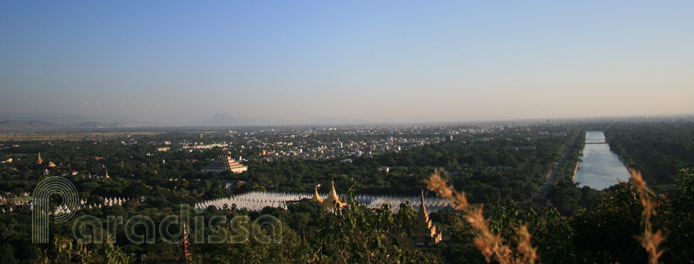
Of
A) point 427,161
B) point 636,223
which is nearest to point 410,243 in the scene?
point 636,223

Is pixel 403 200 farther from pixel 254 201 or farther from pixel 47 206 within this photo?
pixel 47 206

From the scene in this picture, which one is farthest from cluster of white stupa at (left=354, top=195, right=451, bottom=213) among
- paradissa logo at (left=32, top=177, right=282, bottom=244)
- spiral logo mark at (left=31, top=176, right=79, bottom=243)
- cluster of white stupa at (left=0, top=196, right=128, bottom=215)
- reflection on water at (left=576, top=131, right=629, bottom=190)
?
cluster of white stupa at (left=0, top=196, right=128, bottom=215)

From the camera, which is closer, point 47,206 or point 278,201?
point 47,206

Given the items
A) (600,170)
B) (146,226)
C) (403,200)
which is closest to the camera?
(146,226)

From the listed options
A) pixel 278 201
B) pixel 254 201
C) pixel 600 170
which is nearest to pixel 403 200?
pixel 278 201

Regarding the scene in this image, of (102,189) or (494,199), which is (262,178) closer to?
A: (102,189)

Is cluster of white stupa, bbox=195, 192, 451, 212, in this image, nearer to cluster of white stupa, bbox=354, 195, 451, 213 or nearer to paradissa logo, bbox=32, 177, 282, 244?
cluster of white stupa, bbox=354, 195, 451, 213

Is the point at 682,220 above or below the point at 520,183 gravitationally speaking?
above
